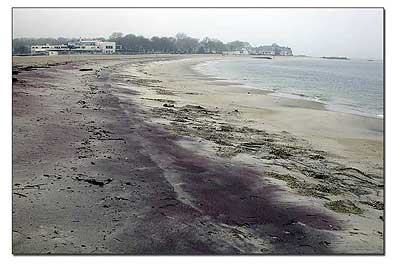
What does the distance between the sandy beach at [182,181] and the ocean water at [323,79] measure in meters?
0.47

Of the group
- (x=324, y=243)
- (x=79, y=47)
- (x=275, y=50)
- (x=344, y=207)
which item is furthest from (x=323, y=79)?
(x=324, y=243)

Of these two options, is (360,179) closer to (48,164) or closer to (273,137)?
(273,137)

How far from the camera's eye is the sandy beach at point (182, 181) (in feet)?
12.5

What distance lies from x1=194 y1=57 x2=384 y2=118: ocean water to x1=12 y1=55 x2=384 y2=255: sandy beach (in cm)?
47

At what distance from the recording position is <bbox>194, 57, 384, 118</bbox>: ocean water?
5.09 meters

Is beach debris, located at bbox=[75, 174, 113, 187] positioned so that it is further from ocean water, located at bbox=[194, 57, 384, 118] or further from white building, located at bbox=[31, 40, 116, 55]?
ocean water, located at bbox=[194, 57, 384, 118]

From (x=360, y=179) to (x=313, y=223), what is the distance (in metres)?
1.31

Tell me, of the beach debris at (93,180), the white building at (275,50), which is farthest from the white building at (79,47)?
the white building at (275,50)

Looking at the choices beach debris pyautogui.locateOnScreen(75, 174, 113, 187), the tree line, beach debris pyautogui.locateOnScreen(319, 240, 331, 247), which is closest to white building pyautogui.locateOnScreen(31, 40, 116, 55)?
the tree line

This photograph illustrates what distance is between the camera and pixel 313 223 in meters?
4.18

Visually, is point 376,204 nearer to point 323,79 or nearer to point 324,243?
point 324,243

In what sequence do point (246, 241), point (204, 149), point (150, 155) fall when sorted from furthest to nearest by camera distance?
point (204, 149), point (150, 155), point (246, 241)
